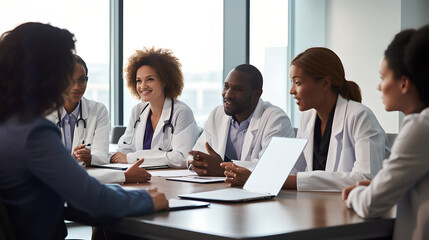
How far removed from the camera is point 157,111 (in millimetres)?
4047

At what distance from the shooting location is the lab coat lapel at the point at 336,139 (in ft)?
8.64

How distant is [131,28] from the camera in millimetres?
6492

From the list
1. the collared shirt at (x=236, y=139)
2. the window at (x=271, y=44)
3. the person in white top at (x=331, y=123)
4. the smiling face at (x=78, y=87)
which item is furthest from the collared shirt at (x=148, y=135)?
the window at (x=271, y=44)

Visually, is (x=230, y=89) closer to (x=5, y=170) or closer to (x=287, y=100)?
(x=5, y=170)

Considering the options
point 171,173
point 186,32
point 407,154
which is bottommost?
point 171,173

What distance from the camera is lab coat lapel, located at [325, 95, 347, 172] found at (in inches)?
104

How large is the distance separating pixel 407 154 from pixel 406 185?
0.10m

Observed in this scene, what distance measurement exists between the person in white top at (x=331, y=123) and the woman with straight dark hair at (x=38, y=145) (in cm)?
95

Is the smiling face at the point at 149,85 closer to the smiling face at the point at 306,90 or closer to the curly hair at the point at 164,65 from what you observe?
the curly hair at the point at 164,65

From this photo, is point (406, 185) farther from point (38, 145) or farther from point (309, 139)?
point (309, 139)

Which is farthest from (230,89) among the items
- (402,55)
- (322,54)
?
(402,55)

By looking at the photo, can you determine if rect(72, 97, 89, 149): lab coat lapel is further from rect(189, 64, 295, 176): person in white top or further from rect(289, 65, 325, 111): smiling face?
rect(289, 65, 325, 111): smiling face

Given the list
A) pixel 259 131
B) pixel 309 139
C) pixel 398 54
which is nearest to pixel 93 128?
pixel 259 131

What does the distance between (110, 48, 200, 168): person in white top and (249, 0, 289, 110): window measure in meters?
2.46
